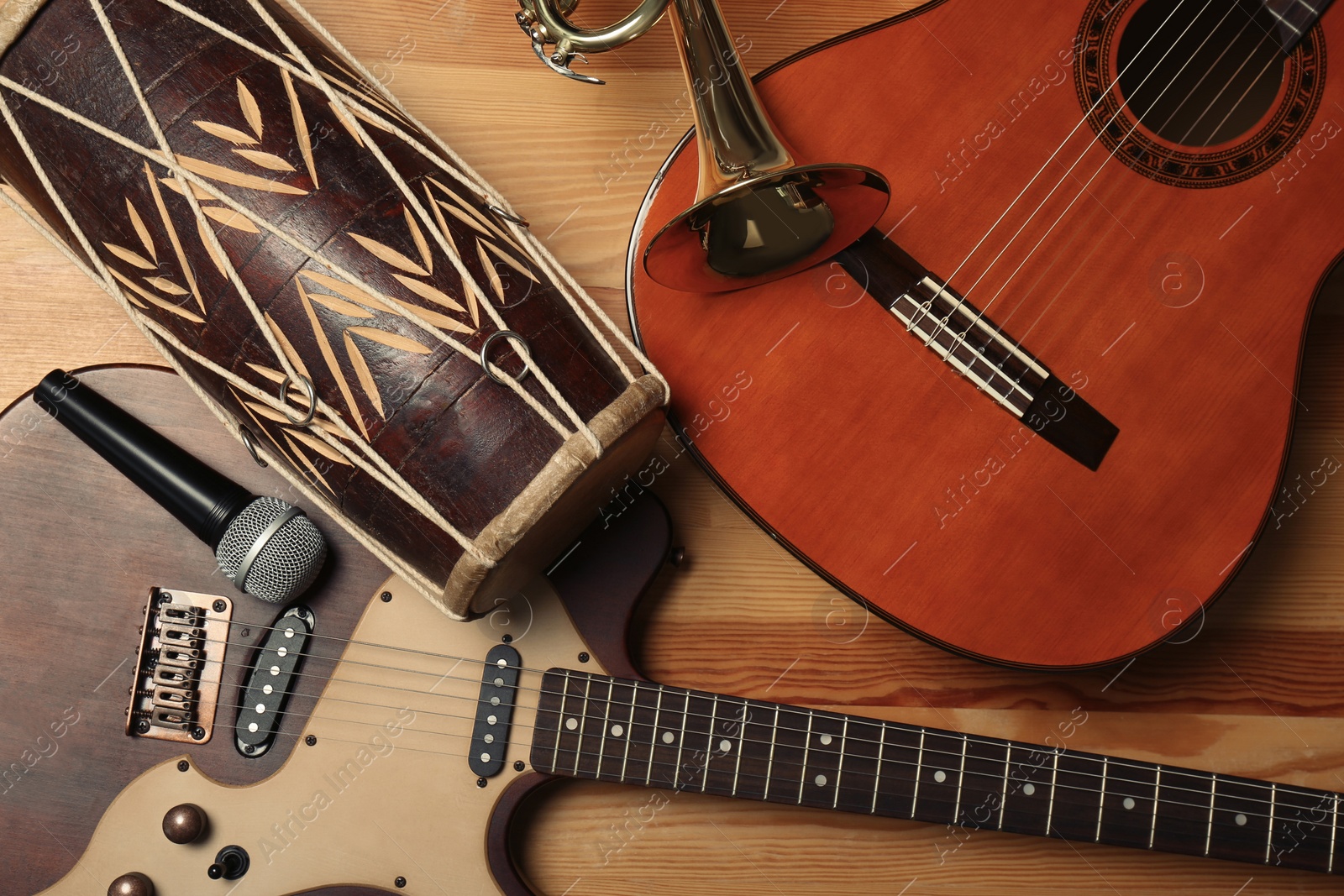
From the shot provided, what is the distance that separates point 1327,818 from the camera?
1113 mm

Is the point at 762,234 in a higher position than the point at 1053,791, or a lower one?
higher

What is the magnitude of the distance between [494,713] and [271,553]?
358 millimetres

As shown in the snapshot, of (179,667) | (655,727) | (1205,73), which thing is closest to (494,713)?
(655,727)

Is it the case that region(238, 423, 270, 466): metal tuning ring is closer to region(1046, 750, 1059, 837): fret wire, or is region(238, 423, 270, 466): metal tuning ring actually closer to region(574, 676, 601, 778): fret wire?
region(574, 676, 601, 778): fret wire

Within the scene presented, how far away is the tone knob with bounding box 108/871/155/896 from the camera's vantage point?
3.61 feet

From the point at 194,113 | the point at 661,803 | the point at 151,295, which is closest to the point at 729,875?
the point at 661,803

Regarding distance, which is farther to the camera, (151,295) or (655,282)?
(655,282)

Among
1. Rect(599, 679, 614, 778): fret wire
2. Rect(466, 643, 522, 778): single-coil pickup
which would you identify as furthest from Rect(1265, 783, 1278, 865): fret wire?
Rect(466, 643, 522, 778): single-coil pickup

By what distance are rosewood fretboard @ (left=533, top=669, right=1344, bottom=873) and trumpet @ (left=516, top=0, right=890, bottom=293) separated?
0.57 meters

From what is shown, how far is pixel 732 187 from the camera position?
961 mm

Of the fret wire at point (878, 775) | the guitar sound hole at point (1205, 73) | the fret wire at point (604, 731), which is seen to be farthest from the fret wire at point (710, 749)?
the guitar sound hole at point (1205, 73)

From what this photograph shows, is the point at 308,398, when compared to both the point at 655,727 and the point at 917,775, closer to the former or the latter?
the point at 655,727

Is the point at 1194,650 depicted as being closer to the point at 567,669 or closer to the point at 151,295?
the point at 567,669

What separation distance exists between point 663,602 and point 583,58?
88cm
